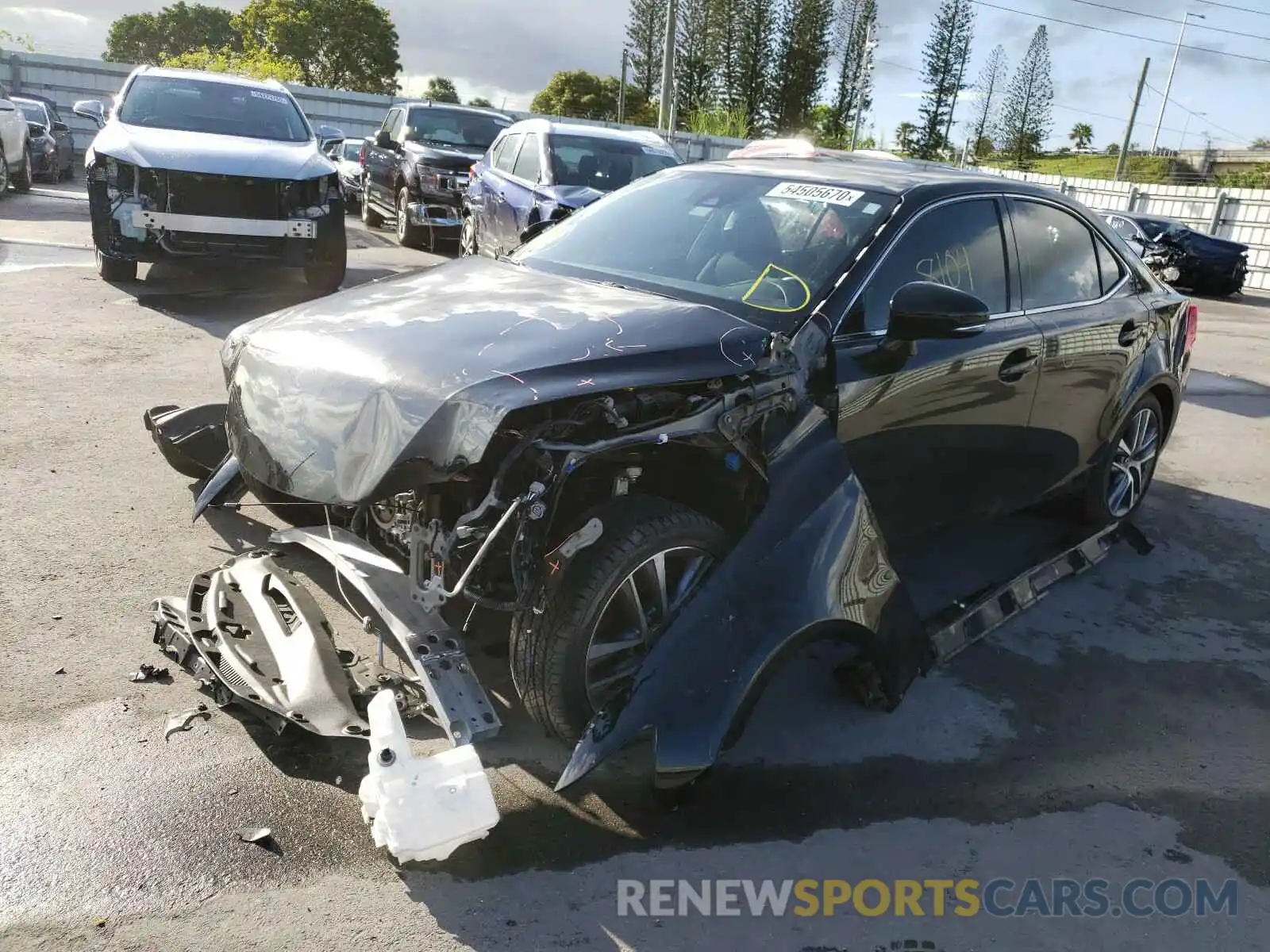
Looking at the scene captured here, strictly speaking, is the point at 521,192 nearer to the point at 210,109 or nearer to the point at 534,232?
the point at 210,109

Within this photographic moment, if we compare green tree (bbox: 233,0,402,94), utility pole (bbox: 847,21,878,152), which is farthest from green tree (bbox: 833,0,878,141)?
green tree (bbox: 233,0,402,94)

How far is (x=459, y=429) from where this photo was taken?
2.57 meters

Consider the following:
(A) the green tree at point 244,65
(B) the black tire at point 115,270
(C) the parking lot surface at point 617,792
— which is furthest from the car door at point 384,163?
(A) the green tree at point 244,65

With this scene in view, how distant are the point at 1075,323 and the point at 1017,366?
579 mm

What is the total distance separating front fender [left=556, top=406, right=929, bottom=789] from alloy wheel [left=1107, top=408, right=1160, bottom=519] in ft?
8.05

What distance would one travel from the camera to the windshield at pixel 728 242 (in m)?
3.45

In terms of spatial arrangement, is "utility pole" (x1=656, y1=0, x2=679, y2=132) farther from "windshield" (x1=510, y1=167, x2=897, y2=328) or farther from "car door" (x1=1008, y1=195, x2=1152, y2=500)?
"windshield" (x1=510, y1=167, x2=897, y2=328)

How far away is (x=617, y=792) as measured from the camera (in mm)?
2865

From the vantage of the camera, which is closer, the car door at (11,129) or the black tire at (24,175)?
the car door at (11,129)

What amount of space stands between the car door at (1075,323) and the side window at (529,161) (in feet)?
20.8

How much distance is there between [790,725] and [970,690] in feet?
2.65

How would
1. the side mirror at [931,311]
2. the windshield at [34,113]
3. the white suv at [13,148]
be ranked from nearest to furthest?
the side mirror at [931,311], the white suv at [13,148], the windshield at [34,113]

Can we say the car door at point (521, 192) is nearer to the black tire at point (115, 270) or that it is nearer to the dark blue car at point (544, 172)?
the dark blue car at point (544, 172)

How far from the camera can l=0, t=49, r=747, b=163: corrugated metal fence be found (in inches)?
1001
